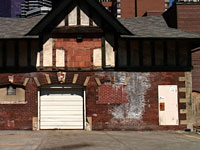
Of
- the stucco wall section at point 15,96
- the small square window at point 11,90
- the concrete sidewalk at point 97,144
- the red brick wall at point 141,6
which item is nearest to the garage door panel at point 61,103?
the stucco wall section at point 15,96

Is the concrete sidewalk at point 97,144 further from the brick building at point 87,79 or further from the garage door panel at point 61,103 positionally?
the garage door panel at point 61,103

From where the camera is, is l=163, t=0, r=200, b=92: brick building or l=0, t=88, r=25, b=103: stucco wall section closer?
l=0, t=88, r=25, b=103: stucco wall section

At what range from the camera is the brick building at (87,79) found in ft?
49.8

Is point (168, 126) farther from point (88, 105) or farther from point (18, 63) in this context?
point (18, 63)

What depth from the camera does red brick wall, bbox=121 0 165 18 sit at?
64.6 m

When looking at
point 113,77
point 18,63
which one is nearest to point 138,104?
point 113,77

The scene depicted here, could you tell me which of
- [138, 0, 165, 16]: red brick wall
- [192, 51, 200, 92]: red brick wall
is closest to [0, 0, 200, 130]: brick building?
[192, 51, 200, 92]: red brick wall

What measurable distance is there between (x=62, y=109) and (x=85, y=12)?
556cm

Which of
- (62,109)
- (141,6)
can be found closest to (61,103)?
(62,109)

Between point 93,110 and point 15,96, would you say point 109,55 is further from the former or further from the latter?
point 15,96

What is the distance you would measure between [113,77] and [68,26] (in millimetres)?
3769

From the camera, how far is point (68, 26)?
15148 mm

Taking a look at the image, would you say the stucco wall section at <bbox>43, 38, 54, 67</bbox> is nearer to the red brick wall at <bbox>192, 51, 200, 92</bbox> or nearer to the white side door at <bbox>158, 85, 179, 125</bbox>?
the white side door at <bbox>158, 85, 179, 125</bbox>

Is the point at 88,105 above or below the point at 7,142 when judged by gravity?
above
